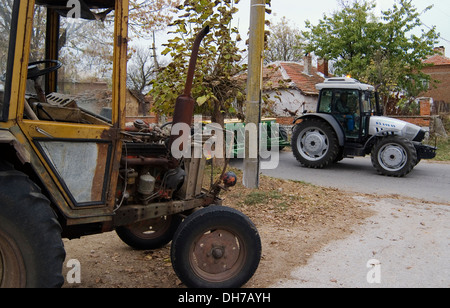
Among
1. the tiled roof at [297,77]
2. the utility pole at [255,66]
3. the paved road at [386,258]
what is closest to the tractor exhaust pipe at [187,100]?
the paved road at [386,258]

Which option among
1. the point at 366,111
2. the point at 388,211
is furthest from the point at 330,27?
the point at 388,211

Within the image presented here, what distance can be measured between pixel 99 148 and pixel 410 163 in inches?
367

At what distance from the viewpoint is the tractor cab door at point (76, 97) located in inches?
124

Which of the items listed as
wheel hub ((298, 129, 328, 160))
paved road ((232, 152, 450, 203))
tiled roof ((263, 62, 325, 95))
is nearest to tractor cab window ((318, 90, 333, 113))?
wheel hub ((298, 129, 328, 160))

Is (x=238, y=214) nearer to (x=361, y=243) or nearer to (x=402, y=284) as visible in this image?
(x=402, y=284)

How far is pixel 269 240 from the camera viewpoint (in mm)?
5484

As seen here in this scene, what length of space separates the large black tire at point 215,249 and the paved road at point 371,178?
5.88 m

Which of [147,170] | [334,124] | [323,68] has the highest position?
[323,68]

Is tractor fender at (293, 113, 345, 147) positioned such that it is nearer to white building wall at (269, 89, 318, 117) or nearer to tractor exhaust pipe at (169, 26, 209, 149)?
tractor exhaust pipe at (169, 26, 209, 149)

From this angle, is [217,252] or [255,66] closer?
[217,252]

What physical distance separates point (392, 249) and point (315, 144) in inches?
282

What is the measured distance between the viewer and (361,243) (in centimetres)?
545

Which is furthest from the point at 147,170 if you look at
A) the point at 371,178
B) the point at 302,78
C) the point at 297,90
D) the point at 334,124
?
the point at 302,78

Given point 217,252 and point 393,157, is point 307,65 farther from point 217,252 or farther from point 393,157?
point 217,252
